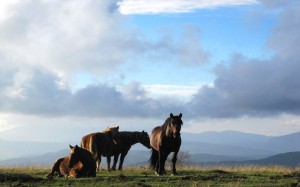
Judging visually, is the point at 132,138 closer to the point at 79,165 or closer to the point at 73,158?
the point at 79,165

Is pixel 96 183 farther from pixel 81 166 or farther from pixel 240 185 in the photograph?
pixel 240 185

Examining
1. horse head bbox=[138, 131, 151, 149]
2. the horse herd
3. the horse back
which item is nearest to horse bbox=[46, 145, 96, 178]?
the horse herd

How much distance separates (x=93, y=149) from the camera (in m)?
29.9

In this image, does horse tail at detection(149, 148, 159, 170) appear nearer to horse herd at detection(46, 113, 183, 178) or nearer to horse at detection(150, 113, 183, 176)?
horse herd at detection(46, 113, 183, 178)

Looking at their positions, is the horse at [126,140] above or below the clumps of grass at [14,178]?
above

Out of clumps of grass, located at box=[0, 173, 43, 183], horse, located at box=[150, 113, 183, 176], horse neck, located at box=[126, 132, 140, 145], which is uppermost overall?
horse neck, located at box=[126, 132, 140, 145]

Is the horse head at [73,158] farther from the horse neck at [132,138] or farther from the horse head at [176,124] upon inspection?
the horse neck at [132,138]

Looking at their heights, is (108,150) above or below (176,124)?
below

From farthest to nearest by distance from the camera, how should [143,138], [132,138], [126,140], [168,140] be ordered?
1. [143,138]
2. [132,138]
3. [126,140]
4. [168,140]

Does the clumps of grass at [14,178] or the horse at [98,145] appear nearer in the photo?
the clumps of grass at [14,178]

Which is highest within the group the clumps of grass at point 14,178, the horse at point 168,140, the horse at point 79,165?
the horse at point 168,140

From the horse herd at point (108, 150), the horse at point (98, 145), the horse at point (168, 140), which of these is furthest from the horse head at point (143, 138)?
the horse at point (168, 140)

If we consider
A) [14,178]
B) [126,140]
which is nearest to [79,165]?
[14,178]

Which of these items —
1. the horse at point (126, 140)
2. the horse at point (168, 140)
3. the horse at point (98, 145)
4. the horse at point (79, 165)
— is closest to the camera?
the horse at point (79, 165)
